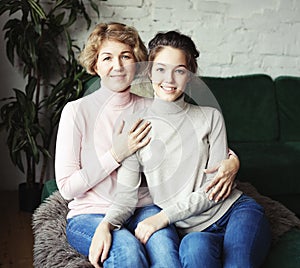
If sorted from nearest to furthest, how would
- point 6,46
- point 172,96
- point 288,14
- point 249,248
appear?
1. point 249,248
2. point 172,96
3. point 6,46
4. point 288,14

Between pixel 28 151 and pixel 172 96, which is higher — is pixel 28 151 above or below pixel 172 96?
below

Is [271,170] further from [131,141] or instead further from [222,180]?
[131,141]

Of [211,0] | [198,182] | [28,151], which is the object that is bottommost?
[28,151]

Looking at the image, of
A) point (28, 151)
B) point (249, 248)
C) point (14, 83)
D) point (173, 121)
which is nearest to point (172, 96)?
point (173, 121)

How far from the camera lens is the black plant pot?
2.76 meters

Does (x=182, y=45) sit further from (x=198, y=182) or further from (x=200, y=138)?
(x=198, y=182)

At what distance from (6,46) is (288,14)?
1.64 metres

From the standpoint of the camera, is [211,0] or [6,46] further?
[211,0]

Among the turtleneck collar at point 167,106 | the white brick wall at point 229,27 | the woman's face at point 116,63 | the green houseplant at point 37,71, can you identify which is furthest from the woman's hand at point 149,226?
the white brick wall at point 229,27

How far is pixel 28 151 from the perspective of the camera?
2.69 meters

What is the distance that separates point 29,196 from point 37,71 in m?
0.65

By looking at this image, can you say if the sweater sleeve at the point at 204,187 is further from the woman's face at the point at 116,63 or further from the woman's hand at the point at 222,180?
the woman's face at the point at 116,63

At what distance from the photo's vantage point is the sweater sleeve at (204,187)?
1483 mm

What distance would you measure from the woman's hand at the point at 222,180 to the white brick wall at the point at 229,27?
1.56m
